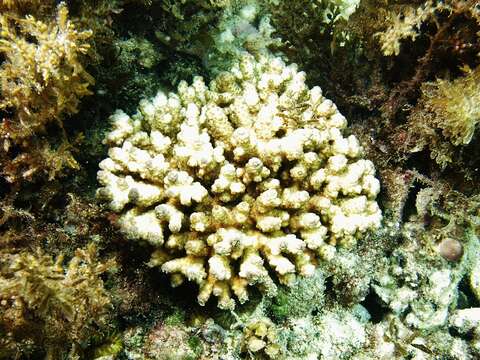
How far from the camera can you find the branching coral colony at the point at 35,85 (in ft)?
7.54

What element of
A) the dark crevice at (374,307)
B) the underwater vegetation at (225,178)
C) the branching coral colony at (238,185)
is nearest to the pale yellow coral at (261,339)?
the underwater vegetation at (225,178)

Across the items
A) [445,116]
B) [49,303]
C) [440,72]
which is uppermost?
[440,72]

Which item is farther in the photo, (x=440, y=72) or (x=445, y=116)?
(x=440, y=72)

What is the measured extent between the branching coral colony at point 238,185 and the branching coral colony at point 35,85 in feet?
1.26

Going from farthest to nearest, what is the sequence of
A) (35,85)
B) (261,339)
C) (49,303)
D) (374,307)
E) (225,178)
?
(374,307), (261,339), (225,178), (35,85), (49,303)

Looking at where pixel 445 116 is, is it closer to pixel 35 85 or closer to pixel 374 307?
pixel 374 307

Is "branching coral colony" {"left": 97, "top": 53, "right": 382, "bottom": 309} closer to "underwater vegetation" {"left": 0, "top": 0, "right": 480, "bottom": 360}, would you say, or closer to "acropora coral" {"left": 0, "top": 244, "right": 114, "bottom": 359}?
"underwater vegetation" {"left": 0, "top": 0, "right": 480, "bottom": 360}

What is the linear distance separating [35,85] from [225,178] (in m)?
1.30

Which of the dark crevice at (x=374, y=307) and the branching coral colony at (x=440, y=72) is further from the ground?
the branching coral colony at (x=440, y=72)

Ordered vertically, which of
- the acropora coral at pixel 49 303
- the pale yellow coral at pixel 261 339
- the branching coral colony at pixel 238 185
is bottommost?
the pale yellow coral at pixel 261 339

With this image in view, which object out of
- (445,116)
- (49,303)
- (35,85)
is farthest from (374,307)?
(35,85)

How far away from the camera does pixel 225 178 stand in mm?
2602

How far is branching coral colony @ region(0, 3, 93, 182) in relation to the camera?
2.30m

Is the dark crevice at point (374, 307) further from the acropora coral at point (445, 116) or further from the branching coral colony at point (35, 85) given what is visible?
the branching coral colony at point (35, 85)
